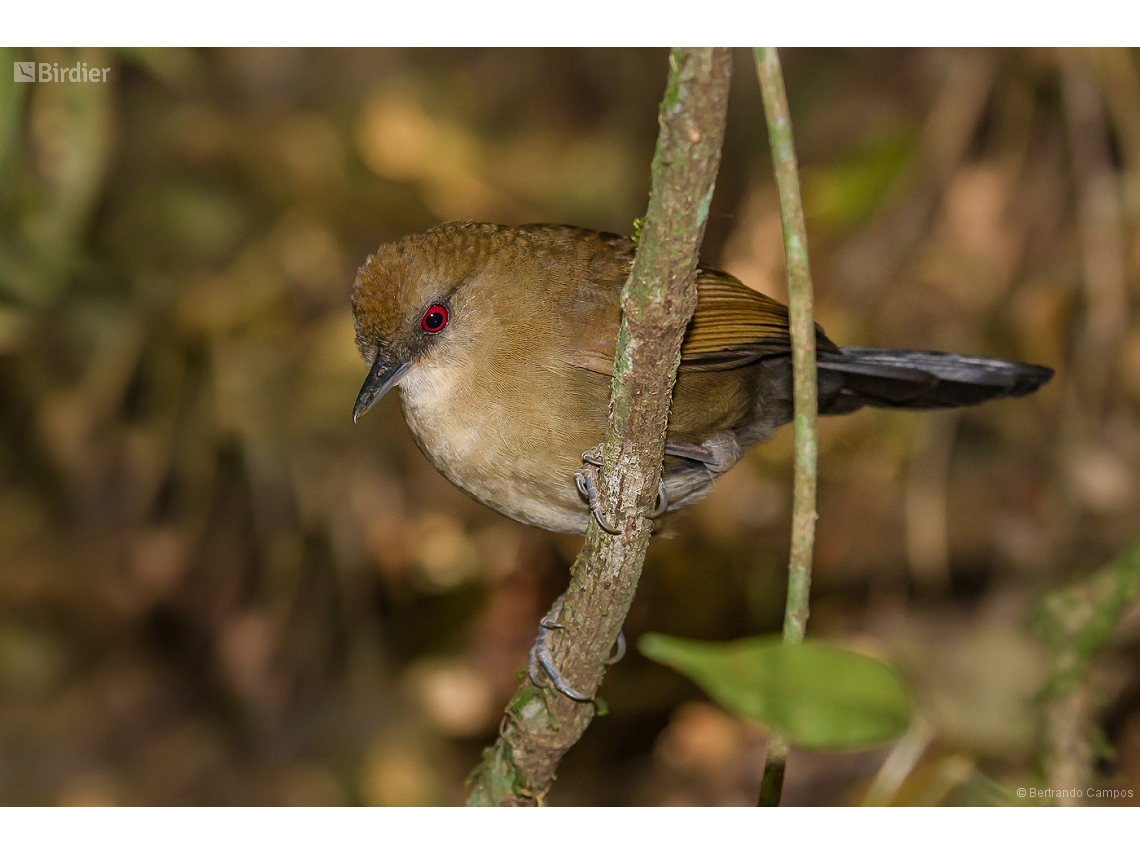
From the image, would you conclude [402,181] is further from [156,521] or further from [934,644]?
[934,644]

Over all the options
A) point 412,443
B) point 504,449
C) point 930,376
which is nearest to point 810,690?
point 504,449

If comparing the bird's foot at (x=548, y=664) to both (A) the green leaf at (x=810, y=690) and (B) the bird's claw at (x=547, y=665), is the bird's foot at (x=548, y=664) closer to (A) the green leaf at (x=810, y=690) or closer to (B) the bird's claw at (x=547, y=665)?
(B) the bird's claw at (x=547, y=665)

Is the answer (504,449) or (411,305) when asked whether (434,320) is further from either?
(504,449)

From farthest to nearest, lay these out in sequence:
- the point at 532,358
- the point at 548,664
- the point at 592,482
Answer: the point at 532,358 → the point at 548,664 → the point at 592,482

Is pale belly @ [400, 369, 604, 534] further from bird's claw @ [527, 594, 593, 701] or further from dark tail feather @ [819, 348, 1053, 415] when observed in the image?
dark tail feather @ [819, 348, 1053, 415]

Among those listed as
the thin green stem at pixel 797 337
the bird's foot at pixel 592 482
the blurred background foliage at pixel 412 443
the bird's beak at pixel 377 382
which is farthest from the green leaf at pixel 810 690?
the blurred background foliage at pixel 412 443

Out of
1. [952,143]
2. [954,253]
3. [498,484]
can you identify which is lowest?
[498,484]

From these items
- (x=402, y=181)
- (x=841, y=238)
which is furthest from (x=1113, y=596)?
(x=402, y=181)
